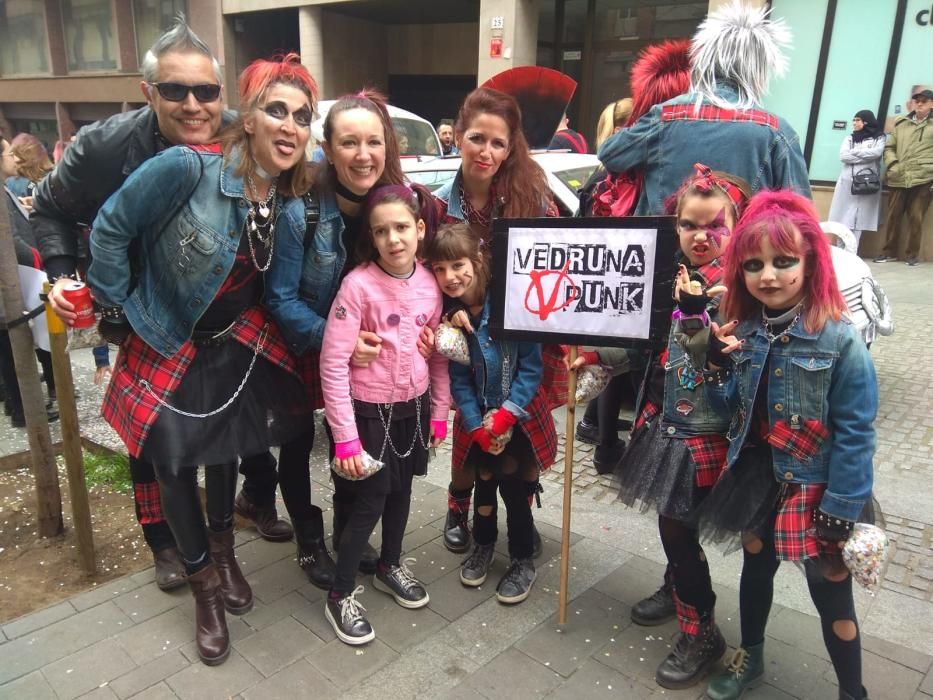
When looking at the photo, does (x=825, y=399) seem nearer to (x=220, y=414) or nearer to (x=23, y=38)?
(x=220, y=414)

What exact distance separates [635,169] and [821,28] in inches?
353

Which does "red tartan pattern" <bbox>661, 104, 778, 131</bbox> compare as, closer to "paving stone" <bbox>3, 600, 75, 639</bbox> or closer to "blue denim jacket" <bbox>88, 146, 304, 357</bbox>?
"blue denim jacket" <bbox>88, 146, 304, 357</bbox>

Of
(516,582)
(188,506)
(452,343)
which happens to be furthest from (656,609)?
(188,506)

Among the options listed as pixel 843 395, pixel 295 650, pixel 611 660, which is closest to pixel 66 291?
pixel 295 650

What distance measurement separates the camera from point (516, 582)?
2930 millimetres

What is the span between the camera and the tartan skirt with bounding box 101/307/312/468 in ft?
8.16

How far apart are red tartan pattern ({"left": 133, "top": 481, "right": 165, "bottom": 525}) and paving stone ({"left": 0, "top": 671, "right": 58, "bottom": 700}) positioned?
71 cm

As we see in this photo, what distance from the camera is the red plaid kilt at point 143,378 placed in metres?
2.48

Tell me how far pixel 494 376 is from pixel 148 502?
158cm

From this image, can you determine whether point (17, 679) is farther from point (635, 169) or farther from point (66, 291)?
point (635, 169)

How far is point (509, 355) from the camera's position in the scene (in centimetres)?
273

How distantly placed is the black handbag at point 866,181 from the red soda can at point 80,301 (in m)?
10.0

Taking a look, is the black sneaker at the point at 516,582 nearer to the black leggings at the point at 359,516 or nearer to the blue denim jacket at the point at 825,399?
the black leggings at the point at 359,516

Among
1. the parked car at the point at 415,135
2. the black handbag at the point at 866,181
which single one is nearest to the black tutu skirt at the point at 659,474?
the parked car at the point at 415,135
